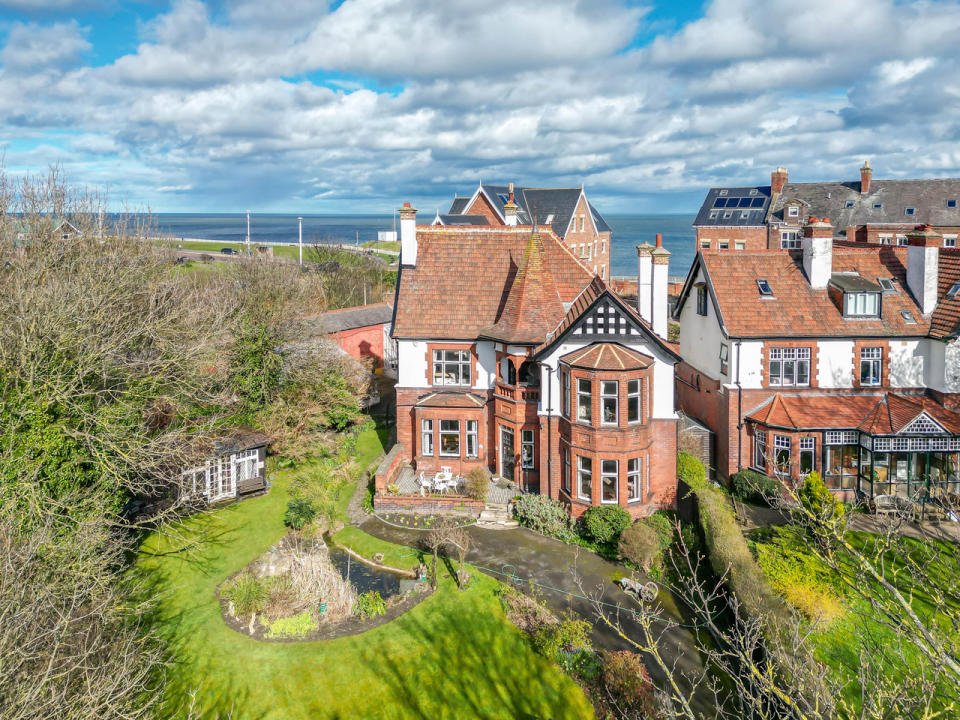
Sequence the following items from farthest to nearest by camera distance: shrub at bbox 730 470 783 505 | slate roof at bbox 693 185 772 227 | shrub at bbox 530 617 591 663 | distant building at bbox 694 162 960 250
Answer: slate roof at bbox 693 185 772 227 → distant building at bbox 694 162 960 250 → shrub at bbox 730 470 783 505 → shrub at bbox 530 617 591 663

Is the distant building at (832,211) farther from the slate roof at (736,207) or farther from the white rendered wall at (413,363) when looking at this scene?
the white rendered wall at (413,363)

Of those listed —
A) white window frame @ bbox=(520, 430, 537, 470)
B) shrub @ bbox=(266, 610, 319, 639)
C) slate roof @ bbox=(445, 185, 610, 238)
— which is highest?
slate roof @ bbox=(445, 185, 610, 238)

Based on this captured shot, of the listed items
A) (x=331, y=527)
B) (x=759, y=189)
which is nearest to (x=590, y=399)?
(x=331, y=527)

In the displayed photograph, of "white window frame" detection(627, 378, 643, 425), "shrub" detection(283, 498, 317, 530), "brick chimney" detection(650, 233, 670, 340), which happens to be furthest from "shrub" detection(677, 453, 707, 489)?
"shrub" detection(283, 498, 317, 530)

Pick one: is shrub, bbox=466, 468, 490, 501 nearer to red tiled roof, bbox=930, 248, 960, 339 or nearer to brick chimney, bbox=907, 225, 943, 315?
red tiled roof, bbox=930, 248, 960, 339

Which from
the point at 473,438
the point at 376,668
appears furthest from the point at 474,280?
the point at 376,668

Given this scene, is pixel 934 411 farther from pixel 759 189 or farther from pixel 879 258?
pixel 759 189

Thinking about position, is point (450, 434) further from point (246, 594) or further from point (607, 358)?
point (246, 594)
